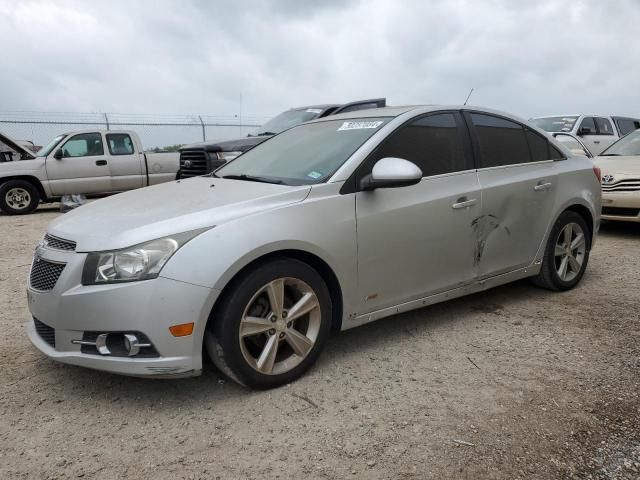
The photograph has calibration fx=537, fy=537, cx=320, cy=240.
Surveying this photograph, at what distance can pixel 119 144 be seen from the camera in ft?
38.2

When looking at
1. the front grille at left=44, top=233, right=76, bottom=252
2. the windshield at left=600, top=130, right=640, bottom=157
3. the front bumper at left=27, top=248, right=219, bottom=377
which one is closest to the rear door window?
the windshield at left=600, top=130, right=640, bottom=157

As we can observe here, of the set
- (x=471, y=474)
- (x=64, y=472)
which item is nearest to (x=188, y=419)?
(x=64, y=472)

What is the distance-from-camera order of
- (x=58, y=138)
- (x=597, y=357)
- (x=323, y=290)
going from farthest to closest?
(x=58, y=138), (x=597, y=357), (x=323, y=290)

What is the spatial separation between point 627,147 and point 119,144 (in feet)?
31.8

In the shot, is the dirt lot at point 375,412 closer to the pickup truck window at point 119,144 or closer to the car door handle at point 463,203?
the car door handle at point 463,203

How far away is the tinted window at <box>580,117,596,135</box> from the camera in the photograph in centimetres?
1345

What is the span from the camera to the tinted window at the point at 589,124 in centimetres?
1345

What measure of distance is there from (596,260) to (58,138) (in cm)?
1044

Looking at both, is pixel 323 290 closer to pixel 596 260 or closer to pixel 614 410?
pixel 614 410

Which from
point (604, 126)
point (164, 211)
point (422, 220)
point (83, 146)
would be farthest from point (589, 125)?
point (164, 211)

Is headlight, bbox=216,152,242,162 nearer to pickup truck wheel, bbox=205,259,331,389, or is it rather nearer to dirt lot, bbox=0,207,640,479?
dirt lot, bbox=0,207,640,479

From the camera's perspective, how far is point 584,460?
230cm

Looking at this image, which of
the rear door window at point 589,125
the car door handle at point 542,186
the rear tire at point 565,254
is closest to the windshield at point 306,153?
the car door handle at point 542,186

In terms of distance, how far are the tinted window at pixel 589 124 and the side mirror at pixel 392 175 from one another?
12044mm
